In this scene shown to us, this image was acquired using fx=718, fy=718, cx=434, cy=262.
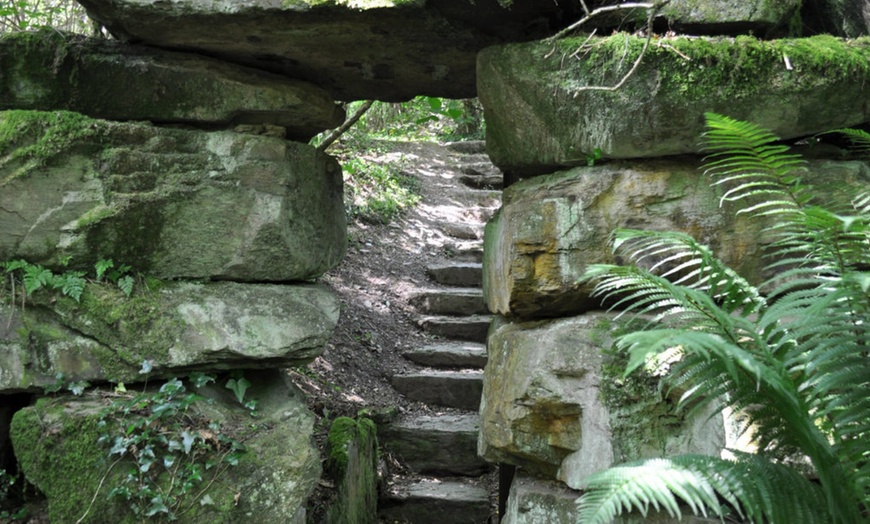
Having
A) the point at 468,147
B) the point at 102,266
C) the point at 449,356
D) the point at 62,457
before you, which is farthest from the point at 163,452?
the point at 468,147

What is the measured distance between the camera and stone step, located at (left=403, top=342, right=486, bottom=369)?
5.78 metres

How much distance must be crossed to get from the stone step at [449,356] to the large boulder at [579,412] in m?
2.63

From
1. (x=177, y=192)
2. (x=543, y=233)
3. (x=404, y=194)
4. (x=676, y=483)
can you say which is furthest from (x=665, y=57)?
(x=404, y=194)

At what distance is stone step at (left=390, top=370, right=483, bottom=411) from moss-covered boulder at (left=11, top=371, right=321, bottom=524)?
2.24 meters

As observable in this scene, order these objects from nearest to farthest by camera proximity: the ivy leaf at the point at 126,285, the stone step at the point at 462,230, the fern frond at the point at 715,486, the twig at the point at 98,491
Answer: the fern frond at the point at 715,486 < the twig at the point at 98,491 < the ivy leaf at the point at 126,285 < the stone step at the point at 462,230

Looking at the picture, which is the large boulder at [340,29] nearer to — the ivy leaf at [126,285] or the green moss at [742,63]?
the green moss at [742,63]

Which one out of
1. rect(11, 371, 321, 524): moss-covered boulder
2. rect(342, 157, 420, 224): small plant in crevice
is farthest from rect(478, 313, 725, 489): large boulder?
rect(342, 157, 420, 224): small plant in crevice

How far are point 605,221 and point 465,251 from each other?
4595 millimetres

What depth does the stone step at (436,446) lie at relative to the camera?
4.89 m

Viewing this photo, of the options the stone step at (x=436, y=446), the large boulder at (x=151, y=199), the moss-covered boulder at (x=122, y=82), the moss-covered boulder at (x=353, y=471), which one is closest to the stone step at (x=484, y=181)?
the stone step at (x=436, y=446)

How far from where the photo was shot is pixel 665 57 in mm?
2867

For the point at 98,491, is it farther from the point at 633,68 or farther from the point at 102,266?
the point at 633,68

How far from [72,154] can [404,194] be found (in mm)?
5417

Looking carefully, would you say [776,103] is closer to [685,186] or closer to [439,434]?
[685,186]
